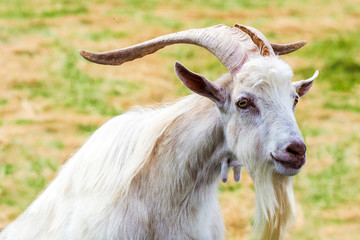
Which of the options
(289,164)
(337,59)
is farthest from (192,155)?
(337,59)

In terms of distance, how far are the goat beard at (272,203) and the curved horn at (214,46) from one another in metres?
0.71

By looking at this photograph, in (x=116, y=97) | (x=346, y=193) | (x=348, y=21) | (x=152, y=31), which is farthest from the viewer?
(x=348, y=21)

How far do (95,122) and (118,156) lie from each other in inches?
219

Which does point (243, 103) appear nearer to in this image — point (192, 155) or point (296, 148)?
point (296, 148)

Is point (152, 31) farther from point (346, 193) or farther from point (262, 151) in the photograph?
point (262, 151)

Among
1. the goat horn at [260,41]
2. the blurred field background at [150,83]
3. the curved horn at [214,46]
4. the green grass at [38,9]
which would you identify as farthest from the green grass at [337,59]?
the curved horn at [214,46]

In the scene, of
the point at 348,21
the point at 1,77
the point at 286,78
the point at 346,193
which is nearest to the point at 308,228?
the point at 346,193

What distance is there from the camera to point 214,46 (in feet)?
14.8

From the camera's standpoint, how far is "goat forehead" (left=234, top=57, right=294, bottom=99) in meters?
4.28

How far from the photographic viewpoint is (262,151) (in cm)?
427

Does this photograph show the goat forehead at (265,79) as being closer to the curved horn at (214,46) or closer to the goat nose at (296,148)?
the curved horn at (214,46)

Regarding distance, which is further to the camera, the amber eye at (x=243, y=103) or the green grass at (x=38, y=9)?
the green grass at (x=38, y=9)

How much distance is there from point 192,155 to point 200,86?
488 mm

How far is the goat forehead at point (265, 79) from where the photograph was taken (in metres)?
4.28
